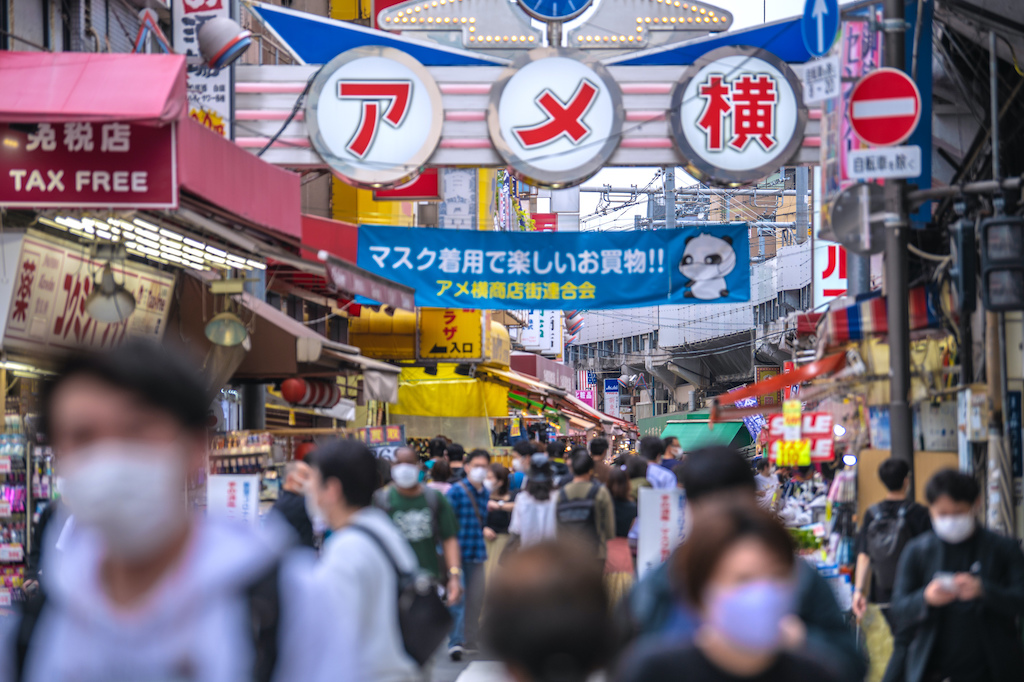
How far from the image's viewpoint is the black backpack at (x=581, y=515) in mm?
10094

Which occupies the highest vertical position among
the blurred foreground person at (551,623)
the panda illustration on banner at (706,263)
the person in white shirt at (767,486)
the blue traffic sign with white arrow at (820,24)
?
the blue traffic sign with white arrow at (820,24)

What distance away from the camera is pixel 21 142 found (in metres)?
9.06

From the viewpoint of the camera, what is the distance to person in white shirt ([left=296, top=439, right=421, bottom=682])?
4.08 metres

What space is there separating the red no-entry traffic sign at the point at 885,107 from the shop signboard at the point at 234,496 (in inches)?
238

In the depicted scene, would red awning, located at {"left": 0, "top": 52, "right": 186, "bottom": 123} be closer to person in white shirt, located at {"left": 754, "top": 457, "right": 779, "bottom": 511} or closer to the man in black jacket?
the man in black jacket

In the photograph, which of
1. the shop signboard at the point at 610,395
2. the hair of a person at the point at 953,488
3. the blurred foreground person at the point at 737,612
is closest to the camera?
the blurred foreground person at the point at 737,612

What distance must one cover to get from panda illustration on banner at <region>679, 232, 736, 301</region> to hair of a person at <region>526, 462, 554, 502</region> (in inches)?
147

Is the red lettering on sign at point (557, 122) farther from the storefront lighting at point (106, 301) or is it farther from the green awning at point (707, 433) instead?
the green awning at point (707, 433)

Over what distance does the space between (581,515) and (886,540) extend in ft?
10.9

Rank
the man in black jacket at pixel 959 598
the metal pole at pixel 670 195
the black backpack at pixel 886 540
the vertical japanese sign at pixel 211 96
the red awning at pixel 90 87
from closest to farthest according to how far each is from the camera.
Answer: the man in black jacket at pixel 959 598
the black backpack at pixel 886 540
the red awning at pixel 90 87
the vertical japanese sign at pixel 211 96
the metal pole at pixel 670 195

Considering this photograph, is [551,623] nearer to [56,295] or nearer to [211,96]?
[56,295]

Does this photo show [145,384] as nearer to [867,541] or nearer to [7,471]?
[867,541]

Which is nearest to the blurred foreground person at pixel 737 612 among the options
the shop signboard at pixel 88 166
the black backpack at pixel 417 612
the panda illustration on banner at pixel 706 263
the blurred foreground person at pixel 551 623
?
the blurred foreground person at pixel 551 623

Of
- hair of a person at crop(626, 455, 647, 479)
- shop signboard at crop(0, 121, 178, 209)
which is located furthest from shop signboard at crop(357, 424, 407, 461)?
shop signboard at crop(0, 121, 178, 209)
